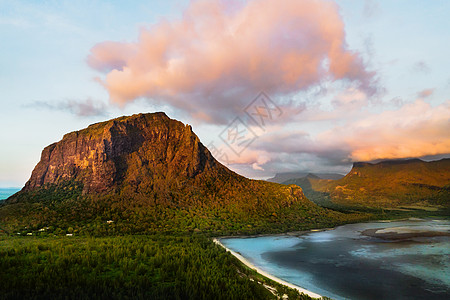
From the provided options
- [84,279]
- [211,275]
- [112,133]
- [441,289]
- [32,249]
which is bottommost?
[441,289]

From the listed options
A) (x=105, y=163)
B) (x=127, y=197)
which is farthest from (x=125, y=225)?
(x=105, y=163)

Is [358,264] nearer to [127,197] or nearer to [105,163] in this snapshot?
[127,197]

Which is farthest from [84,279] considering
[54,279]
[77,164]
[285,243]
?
[77,164]

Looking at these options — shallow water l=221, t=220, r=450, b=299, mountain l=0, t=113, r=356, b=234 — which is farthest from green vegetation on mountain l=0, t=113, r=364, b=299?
shallow water l=221, t=220, r=450, b=299

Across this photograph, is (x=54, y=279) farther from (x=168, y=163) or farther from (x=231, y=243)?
(x=168, y=163)

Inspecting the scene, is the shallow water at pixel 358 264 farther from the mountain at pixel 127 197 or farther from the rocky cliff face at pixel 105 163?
the rocky cliff face at pixel 105 163

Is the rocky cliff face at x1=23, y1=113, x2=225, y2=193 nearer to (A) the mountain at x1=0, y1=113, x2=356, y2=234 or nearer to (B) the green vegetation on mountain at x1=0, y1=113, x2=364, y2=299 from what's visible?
(A) the mountain at x1=0, y1=113, x2=356, y2=234

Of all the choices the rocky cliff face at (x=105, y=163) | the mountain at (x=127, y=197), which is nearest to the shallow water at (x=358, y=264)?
the mountain at (x=127, y=197)
